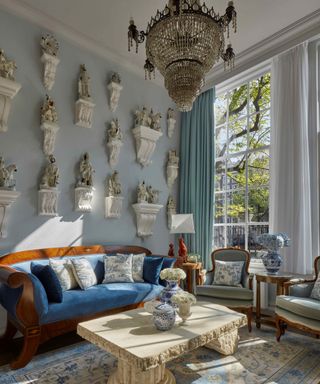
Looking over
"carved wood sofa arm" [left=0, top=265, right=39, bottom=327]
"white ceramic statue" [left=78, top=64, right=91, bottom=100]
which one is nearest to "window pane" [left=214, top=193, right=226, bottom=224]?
"white ceramic statue" [left=78, top=64, right=91, bottom=100]

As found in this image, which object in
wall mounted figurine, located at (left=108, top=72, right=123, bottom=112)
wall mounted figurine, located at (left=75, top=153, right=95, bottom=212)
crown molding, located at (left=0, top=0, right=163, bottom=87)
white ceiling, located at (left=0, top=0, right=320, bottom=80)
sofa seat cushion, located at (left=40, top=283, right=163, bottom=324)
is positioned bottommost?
sofa seat cushion, located at (left=40, top=283, right=163, bottom=324)

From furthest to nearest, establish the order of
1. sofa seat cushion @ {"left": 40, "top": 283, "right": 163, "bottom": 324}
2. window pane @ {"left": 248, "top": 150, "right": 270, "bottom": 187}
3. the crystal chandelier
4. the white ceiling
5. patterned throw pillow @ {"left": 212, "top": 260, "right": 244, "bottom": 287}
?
1. window pane @ {"left": 248, "top": 150, "right": 270, "bottom": 187}
2. patterned throw pillow @ {"left": 212, "top": 260, "right": 244, "bottom": 287}
3. the white ceiling
4. sofa seat cushion @ {"left": 40, "top": 283, "right": 163, "bottom": 324}
5. the crystal chandelier

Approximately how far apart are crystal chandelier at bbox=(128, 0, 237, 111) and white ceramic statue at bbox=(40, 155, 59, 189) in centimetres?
201

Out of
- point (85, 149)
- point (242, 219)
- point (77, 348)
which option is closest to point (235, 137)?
point (242, 219)

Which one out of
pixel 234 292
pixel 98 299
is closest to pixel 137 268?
pixel 98 299

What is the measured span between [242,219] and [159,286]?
178 cm

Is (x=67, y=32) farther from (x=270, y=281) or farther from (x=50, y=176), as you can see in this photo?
(x=270, y=281)

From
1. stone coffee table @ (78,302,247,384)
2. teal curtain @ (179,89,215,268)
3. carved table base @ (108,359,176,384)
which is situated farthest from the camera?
teal curtain @ (179,89,215,268)

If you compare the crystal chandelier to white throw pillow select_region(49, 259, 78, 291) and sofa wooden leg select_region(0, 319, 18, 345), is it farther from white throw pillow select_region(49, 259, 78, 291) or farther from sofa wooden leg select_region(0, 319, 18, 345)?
sofa wooden leg select_region(0, 319, 18, 345)

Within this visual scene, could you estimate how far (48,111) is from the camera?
3.94 meters

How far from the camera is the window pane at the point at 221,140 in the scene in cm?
539

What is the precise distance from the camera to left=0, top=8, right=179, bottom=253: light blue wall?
3748mm

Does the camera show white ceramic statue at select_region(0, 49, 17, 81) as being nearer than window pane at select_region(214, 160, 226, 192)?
Yes

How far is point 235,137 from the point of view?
521 cm
